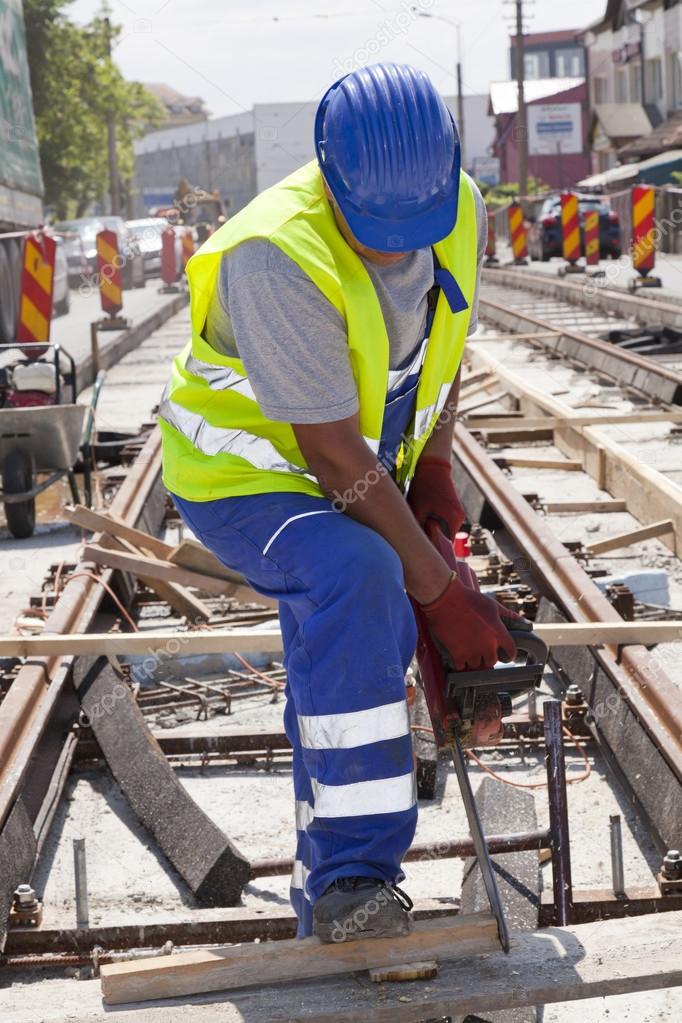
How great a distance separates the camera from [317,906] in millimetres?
2639

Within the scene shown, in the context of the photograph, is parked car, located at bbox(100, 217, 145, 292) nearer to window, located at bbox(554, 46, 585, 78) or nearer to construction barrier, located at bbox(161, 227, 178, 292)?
construction barrier, located at bbox(161, 227, 178, 292)

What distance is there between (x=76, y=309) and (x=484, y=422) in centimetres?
2131

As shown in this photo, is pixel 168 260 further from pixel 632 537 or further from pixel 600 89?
pixel 600 89

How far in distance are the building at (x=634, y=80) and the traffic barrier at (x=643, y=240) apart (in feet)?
93.3

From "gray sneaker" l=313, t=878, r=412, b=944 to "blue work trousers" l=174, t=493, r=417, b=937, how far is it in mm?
22

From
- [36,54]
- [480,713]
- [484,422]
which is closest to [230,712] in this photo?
[480,713]

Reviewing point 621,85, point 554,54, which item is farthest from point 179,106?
point 621,85

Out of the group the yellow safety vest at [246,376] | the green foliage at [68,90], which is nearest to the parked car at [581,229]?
the green foliage at [68,90]

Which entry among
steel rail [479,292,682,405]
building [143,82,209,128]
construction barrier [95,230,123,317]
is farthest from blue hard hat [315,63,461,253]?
building [143,82,209,128]

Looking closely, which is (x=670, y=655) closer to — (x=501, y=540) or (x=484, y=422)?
(x=501, y=540)

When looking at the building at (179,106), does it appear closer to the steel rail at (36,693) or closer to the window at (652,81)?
the window at (652,81)

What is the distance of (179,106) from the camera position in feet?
545

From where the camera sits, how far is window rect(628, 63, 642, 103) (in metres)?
63.3

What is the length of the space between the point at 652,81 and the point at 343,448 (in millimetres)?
62751
